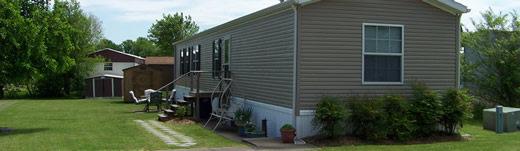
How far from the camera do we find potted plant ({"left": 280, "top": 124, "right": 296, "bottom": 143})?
9031mm

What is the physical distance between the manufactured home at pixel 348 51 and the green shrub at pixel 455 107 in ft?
1.71

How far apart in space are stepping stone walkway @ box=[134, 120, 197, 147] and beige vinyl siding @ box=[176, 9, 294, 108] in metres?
2.13

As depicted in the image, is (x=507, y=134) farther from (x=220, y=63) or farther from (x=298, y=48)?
(x=220, y=63)

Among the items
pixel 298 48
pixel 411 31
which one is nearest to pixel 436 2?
pixel 411 31

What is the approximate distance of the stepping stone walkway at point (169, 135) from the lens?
921cm

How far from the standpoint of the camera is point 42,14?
12.1 metres

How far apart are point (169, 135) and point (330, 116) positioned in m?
3.78

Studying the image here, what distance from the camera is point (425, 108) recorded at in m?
9.58

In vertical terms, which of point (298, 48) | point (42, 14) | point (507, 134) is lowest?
point (507, 134)

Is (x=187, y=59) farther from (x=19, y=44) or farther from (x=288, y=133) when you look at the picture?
(x=288, y=133)

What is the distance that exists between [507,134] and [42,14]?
11.9 meters

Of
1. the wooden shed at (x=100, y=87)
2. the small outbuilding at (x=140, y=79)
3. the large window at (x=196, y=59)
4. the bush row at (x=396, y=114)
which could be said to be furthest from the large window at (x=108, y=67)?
the bush row at (x=396, y=114)

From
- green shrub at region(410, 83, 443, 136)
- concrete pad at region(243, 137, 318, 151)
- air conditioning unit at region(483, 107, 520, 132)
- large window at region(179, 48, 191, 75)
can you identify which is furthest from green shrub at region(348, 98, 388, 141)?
large window at region(179, 48, 191, 75)

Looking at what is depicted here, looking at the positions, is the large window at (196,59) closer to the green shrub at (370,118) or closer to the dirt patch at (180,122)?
the dirt patch at (180,122)
